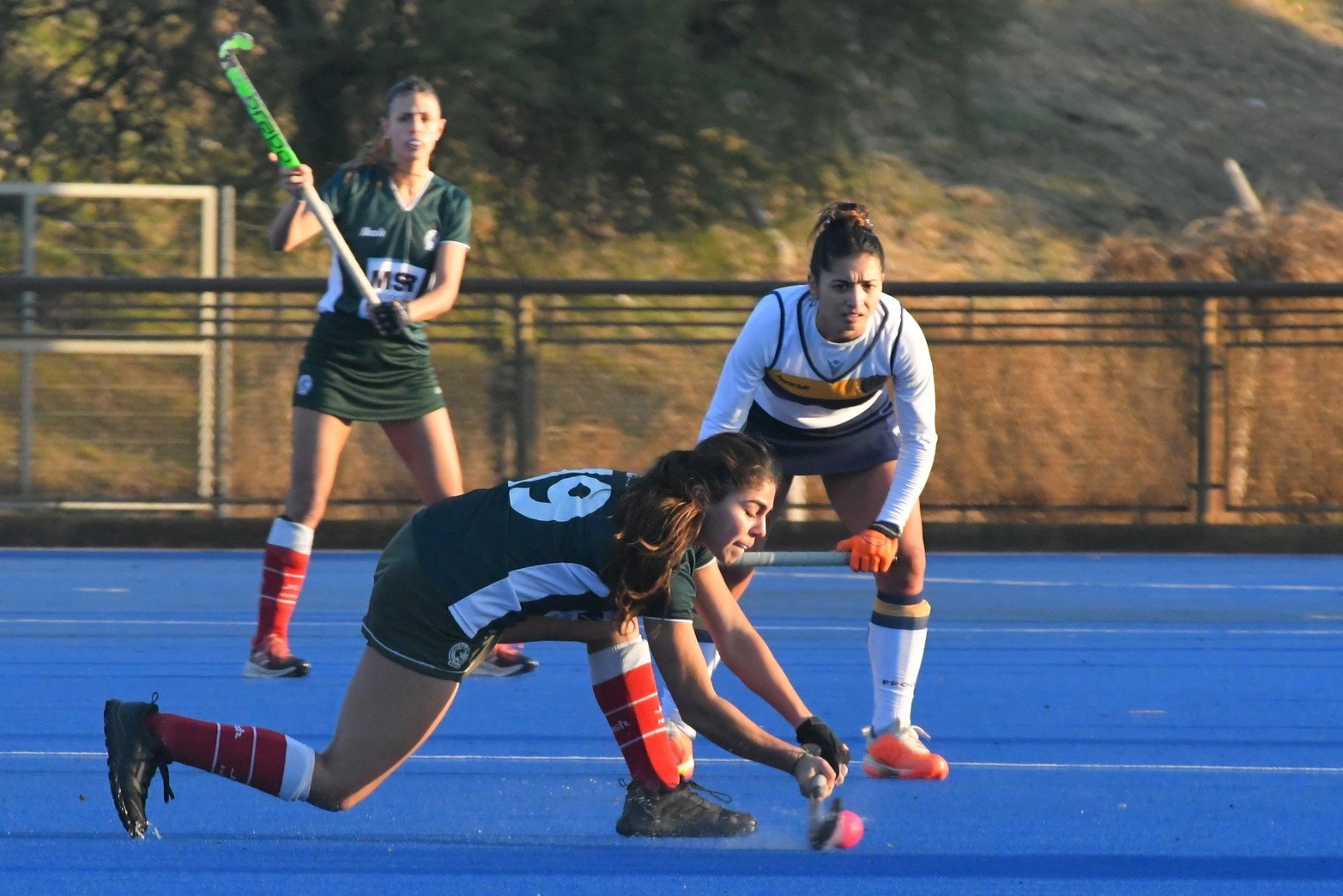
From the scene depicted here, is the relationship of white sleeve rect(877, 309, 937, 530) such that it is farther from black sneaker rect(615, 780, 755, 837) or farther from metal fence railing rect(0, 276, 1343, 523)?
metal fence railing rect(0, 276, 1343, 523)

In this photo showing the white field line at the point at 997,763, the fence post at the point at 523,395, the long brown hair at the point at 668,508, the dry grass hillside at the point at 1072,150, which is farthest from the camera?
the dry grass hillside at the point at 1072,150

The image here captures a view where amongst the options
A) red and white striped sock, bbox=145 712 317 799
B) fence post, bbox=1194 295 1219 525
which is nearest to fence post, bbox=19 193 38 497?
fence post, bbox=1194 295 1219 525

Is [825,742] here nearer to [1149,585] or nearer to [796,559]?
[796,559]

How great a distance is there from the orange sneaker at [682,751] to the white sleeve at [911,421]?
0.77 metres

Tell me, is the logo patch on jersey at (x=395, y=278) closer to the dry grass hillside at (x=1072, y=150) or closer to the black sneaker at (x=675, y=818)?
the black sneaker at (x=675, y=818)

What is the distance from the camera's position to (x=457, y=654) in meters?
3.86

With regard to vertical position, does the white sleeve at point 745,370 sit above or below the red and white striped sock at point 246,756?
above

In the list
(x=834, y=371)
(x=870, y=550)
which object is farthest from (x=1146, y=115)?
(x=870, y=550)

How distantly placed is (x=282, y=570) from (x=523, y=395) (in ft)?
15.4

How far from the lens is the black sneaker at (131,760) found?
3885mm

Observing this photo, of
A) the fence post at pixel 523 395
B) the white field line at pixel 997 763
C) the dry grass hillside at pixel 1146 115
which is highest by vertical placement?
the white field line at pixel 997 763

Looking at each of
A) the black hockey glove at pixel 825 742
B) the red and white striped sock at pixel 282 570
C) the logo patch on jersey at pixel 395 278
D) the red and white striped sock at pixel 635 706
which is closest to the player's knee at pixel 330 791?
the red and white striped sock at pixel 635 706

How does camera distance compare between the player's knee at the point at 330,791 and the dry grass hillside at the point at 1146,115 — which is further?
the dry grass hillside at the point at 1146,115

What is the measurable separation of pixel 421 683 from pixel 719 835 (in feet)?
2.54
